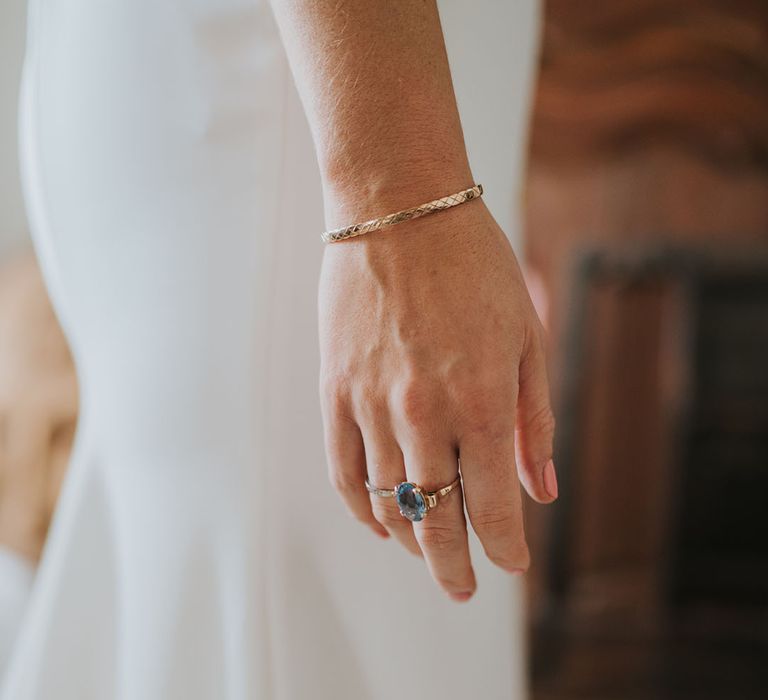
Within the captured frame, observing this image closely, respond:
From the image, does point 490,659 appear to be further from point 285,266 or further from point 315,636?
point 285,266

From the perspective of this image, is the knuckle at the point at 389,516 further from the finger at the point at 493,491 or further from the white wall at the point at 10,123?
the white wall at the point at 10,123

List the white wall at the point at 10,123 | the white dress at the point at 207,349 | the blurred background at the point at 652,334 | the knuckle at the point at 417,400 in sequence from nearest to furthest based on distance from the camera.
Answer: the knuckle at the point at 417,400
the white dress at the point at 207,349
the white wall at the point at 10,123
the blurred background at the point at 652,334

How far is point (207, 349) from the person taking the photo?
506 mm

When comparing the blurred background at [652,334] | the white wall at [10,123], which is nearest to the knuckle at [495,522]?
the white wall at [10,123]

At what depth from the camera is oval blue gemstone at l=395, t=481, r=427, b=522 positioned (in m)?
0.42

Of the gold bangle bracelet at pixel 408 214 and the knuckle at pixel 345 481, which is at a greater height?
the gold bangle bracelet at pixel 408 214

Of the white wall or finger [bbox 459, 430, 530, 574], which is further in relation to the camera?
the white wall

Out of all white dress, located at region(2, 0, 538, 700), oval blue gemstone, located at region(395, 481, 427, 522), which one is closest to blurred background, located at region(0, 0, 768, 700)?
white dress, located at region(2, 0, 538, 700)

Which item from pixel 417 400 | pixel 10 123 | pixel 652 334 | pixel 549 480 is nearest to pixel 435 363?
pixel 417 400

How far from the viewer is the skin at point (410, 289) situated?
401mm

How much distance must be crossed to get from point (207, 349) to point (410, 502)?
0.17m

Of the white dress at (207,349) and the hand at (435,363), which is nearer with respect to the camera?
the hand at (435,363)

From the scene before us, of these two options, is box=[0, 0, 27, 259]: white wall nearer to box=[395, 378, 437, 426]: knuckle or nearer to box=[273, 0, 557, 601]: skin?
box=[273, 0, 557, 601]: skin

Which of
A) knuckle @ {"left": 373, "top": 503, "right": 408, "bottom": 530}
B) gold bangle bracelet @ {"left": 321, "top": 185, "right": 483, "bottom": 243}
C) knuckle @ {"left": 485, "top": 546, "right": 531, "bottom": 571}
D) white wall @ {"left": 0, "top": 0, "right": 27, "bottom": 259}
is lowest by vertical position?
knuckle @ {"left": 485, "top": 546, "right": 531, "bottom": 571}
